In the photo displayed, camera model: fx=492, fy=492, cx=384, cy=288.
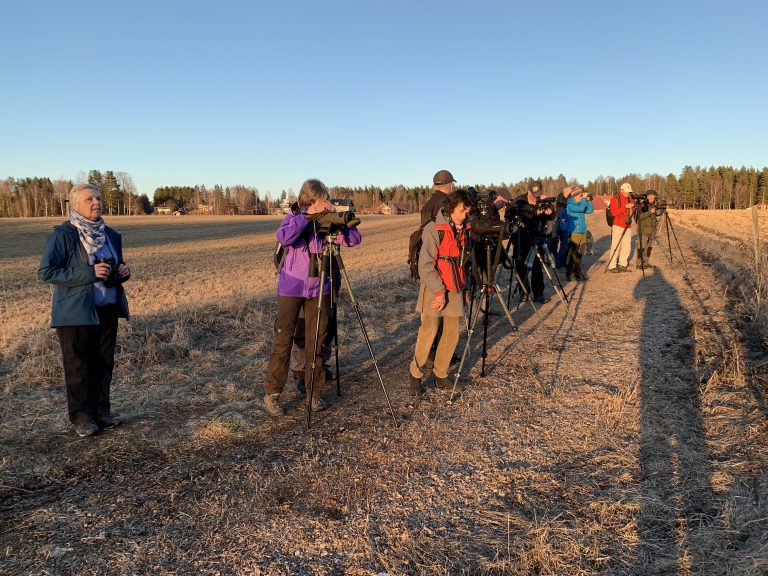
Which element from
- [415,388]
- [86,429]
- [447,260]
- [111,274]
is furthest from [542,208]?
[86,429]

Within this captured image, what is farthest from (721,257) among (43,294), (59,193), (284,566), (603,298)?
(59,193)

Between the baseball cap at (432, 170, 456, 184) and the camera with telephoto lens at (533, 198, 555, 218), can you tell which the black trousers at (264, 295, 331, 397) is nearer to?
the baseball cap at (432, 170, 456, 184)

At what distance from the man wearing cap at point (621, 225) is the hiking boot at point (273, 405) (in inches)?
406

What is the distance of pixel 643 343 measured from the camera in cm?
677

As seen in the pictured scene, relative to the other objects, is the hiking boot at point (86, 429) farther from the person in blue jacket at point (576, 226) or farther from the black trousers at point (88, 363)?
the person in blue jacket at point (576, 226)

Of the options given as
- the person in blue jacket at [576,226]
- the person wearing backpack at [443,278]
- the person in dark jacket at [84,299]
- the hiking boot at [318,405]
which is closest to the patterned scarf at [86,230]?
the person in dark jacket at [84,299]

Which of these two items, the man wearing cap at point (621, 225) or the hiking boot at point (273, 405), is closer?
the hiking boot at point (273, 405)

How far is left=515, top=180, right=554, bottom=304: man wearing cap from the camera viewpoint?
28.1ft

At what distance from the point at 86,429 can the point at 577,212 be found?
439 inches

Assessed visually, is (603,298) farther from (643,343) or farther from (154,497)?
(154,497)

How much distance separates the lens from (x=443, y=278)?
5.05 meters

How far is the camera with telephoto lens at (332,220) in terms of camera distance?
4.34 m

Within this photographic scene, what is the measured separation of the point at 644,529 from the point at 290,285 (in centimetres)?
339

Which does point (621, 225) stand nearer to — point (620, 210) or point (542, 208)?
point (620, 210)
